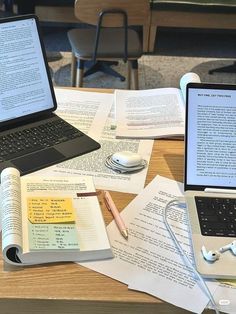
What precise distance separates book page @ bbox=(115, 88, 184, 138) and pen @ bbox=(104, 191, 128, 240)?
0.28m

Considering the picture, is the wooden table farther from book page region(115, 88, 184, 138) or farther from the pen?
book page region(115, 88, 184, 138)

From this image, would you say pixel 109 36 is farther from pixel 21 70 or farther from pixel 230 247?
pixel 230 247

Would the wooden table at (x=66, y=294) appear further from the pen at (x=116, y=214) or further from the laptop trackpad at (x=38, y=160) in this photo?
the laptop trackpad at (x=38, y=160)

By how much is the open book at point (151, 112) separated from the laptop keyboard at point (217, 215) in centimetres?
31

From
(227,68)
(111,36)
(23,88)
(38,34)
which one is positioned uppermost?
(38,34)

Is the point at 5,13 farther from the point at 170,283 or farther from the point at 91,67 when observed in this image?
the point at 170,283

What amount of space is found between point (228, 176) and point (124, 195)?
0.73 ft

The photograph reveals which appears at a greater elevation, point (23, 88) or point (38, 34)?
point (38, 34)

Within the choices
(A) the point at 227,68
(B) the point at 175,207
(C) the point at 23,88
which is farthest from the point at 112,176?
(A) the point at 227,68

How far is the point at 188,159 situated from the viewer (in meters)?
1.00

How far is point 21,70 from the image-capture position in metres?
1.18

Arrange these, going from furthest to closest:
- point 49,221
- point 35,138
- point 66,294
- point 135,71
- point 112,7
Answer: point 135,71
point 112,7
point 35,138
point 49,221
point 66,294

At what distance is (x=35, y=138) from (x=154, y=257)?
1.55 ft

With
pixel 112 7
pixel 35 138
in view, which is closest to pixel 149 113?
pixel 35 138
